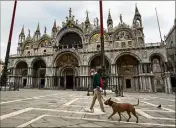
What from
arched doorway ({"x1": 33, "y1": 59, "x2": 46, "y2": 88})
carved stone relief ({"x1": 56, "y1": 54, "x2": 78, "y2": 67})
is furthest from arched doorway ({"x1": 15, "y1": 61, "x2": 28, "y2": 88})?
carved stone relief ({"x1": 56, "y1": 54, "x2": 78, "y2": 67})

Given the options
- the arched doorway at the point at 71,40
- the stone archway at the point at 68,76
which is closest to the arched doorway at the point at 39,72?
the stone archway at the point at 68,76

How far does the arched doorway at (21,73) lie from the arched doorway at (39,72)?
2.71 metres

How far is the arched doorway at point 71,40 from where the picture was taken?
106 feet

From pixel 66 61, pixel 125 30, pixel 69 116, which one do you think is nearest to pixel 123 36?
pixel 125 30

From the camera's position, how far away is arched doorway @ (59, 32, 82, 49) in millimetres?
32219

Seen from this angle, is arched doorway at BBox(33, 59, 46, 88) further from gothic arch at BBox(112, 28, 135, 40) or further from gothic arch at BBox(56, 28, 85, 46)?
gothic arch at BBox(112, 28, 135, 40)

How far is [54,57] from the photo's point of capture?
29109 millimetres

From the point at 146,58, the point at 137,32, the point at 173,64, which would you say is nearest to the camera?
the point at 146,58

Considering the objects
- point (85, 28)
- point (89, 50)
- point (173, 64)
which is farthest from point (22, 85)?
point (173, 64)

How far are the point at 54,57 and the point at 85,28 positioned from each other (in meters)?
10.5

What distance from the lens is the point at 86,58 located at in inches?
1091

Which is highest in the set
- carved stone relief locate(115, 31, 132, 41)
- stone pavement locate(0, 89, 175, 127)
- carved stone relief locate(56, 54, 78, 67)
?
carved stone relief locate(115, 31, 132, 41)

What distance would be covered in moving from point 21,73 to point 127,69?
2581 cm

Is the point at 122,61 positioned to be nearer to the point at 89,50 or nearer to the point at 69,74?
the point at 89,50
